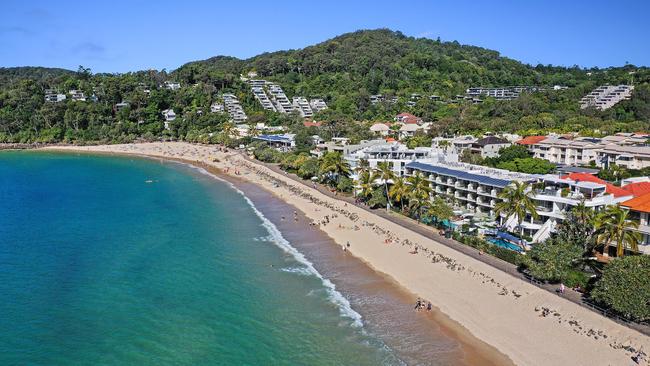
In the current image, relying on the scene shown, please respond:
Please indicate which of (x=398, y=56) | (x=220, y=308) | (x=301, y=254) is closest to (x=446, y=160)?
(x=301, y=254)

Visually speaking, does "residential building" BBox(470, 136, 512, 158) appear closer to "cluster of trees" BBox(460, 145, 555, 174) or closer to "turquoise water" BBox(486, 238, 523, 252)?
"cluster of trees" BBox(460, 145, 555, 174)

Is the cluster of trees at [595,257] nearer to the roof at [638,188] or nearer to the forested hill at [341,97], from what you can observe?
the roof at [638,188]

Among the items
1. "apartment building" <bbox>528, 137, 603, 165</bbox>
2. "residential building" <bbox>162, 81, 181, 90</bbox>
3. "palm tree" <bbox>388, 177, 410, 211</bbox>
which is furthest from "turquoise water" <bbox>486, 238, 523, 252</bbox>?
"residential building" <bbox>162, 81, 181, 90</bbox>

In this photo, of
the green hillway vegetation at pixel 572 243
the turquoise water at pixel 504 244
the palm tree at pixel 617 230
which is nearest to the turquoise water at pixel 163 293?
the green hillway vegetation at pixel 572 243

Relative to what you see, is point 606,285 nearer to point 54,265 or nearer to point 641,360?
point 641,360

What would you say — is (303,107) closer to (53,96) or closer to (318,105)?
(318,105)
